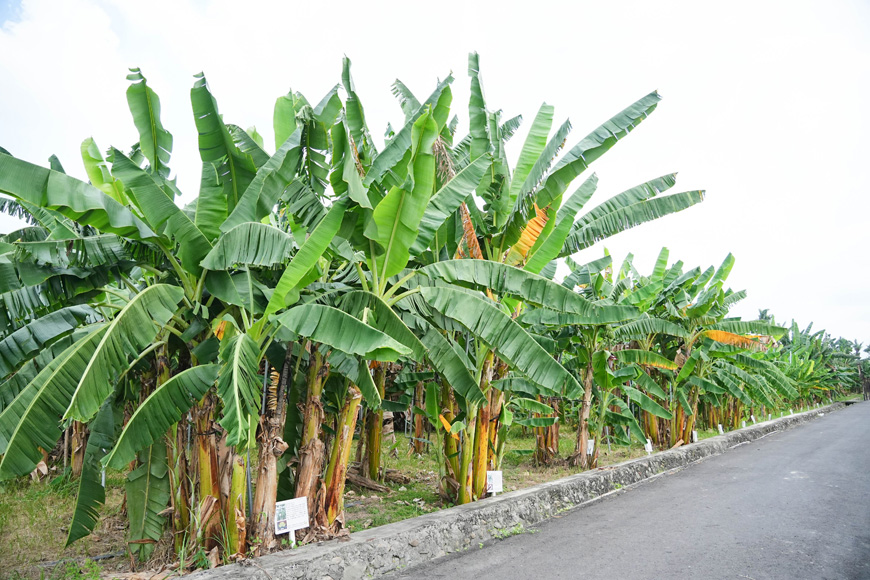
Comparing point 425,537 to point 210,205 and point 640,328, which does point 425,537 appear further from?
point 640,328

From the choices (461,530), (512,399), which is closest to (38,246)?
(461,530)

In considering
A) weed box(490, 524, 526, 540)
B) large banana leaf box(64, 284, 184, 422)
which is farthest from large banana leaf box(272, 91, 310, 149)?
weed box(490, 524, 526, 540)

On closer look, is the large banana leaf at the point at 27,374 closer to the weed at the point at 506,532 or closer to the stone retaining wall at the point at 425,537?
the stone retaining wall at the point at 425,537

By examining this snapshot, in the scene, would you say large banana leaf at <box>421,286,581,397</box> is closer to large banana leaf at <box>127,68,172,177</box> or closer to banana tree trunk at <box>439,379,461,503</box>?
banana tree trunk at <box>439,379,461,503</box>

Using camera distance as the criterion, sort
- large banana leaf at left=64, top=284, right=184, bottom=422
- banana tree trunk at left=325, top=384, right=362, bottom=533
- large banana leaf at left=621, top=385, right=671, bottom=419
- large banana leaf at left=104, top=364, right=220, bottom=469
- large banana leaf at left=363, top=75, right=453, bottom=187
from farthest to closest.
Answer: large banana leaf at left=621, top=385, right=671, bottom=419 < large banana leaf at left=363, top=75, right=453, bottom=187 < banana tree trunk at left=325, top=384, right=362, bottom=533 < large banana leaf at left=104, top=364, right=220, bottom=469 < large banana leaf at left=64, top=284, right=184, bottom=422

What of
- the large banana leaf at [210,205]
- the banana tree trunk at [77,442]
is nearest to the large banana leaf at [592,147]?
the large banana leaf at [210,205]

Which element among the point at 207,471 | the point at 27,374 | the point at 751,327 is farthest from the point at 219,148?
the point at 751,327

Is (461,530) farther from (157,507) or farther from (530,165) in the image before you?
(530,165)

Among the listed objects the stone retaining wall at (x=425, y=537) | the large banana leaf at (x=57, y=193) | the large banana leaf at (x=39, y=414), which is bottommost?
the stone retaining wall at (x=425, y=537)

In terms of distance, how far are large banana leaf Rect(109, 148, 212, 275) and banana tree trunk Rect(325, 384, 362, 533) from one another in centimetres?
A: 194

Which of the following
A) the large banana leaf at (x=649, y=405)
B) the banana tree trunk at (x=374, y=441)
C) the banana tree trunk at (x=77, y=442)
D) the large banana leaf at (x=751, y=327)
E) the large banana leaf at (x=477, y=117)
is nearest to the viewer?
the large banana leaf at (x=477, y=117)

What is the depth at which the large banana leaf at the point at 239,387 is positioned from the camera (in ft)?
10.5

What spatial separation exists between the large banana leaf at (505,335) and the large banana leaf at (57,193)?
107 inches

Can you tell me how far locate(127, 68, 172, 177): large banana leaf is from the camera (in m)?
4.20
